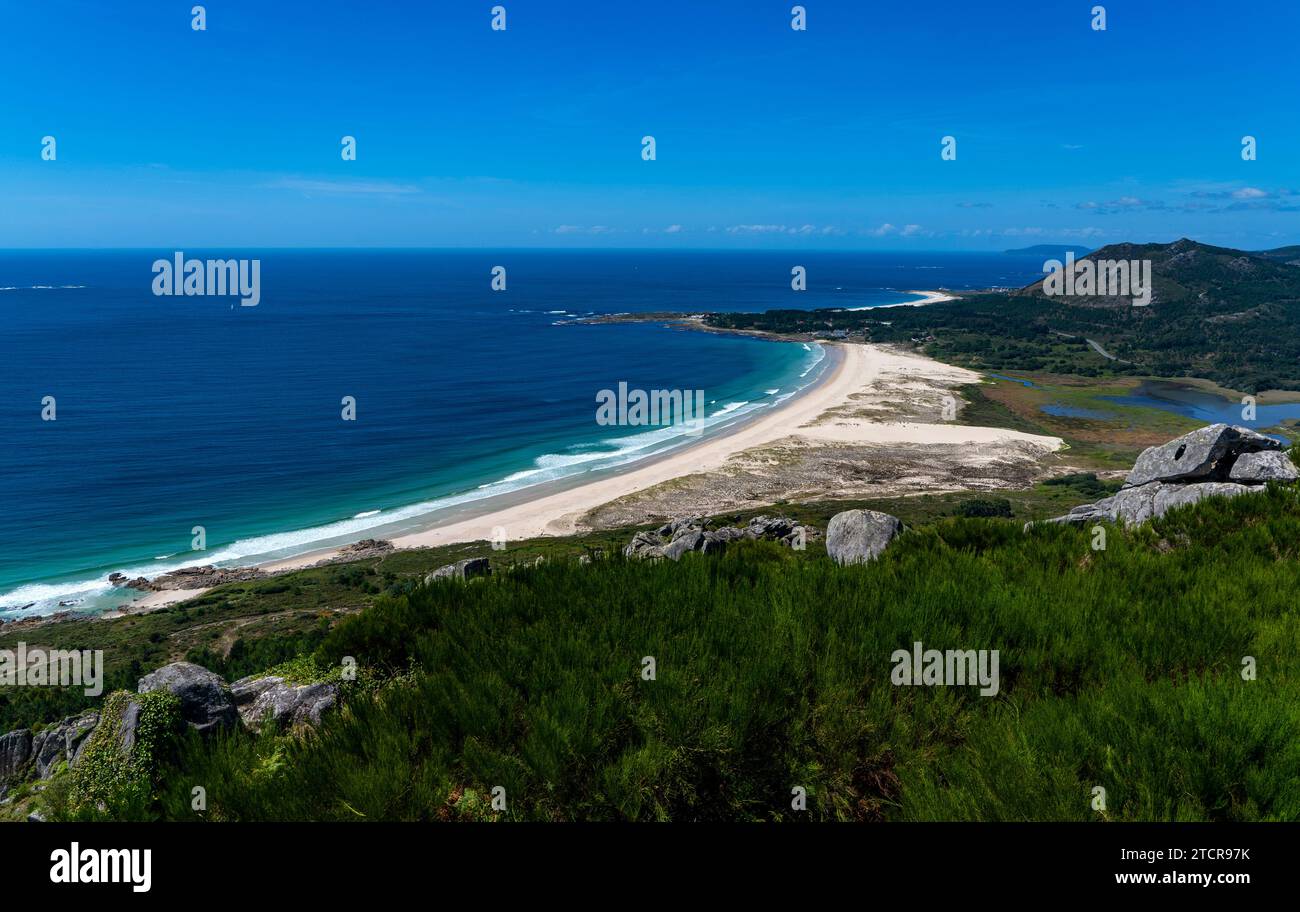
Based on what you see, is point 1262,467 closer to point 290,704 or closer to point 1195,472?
point 1195,472

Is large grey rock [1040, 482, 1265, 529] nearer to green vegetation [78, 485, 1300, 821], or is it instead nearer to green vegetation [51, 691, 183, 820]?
green vegetation [78, 485, 1300, 821]

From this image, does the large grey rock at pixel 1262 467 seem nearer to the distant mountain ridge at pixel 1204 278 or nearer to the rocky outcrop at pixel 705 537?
the rocky outcrop at pixel 705 537

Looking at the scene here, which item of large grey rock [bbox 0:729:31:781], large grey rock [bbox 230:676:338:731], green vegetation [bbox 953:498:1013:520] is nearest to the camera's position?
large grey rock [bbox 230:676:338:731]

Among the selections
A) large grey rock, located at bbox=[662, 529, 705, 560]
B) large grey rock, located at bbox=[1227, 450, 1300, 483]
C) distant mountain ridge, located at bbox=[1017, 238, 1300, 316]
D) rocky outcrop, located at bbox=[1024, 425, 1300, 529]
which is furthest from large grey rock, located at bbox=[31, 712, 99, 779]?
distant mountain ridge, located at bbox=[1017, 238, 1300, 316]

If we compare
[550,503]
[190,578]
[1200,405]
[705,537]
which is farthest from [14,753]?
[1200,405]

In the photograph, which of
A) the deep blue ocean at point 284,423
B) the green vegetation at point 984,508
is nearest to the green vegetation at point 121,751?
the deep blue ocean at point 284,423

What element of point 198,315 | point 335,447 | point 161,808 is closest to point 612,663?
point 161,808
